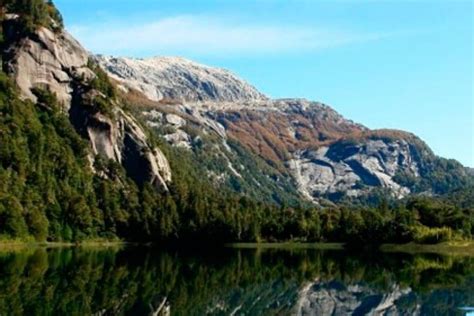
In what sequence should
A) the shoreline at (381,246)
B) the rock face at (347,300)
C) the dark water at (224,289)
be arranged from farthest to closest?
the shoreline at (381,246) → the rock face at (347,300) → the dark water at (224,289)

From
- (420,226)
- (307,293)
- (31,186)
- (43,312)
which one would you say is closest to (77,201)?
(31,186)

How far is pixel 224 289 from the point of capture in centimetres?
7419

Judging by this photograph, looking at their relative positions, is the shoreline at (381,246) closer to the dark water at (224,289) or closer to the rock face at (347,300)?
the dark water at (224,289)

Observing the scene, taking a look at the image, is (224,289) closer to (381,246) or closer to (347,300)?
(347,300)

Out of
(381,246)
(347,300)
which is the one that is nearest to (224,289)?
(347,300)

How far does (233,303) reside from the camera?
6300 centimetres

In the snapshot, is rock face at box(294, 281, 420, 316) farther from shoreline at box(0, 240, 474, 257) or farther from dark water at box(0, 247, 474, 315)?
shoreline at box(0, 240, 474, 257)

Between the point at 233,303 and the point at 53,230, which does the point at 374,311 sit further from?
the point at 53,230

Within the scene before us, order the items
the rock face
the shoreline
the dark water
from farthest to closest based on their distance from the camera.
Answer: the shoreline
the rock face
the dark water

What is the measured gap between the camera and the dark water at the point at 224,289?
2256 inches

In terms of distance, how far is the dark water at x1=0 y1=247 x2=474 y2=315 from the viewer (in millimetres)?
57312

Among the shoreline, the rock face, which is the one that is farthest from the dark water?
the shoreline

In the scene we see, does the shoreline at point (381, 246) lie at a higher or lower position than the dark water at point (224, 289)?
lower

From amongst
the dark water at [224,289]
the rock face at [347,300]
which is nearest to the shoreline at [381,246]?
the dark water at [224,289]
